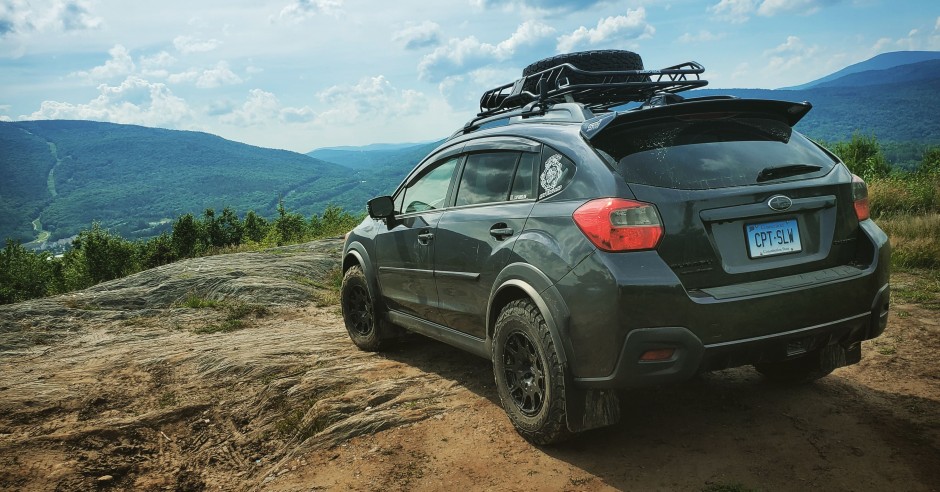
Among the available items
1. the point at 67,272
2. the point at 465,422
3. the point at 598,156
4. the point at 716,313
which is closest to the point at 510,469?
the point at 465,422

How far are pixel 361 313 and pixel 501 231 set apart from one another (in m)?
2.56

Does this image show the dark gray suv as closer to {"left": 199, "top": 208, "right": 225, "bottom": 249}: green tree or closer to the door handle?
the door handle

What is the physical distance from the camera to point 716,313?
2793 millimetres

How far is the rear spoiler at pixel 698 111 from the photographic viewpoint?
121 inches

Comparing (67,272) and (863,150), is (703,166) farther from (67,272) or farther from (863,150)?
(863,150)

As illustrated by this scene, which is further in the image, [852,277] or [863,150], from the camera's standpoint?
[863,150]

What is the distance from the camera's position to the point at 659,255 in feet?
9.27

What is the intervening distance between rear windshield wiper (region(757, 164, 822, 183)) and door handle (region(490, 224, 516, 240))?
4.19 feet

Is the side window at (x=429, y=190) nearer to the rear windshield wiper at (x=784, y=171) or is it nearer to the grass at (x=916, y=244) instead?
the rear windshield wiper at (x=784, y=171)

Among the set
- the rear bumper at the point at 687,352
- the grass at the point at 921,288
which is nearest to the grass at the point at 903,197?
the grass at the point at 921,288

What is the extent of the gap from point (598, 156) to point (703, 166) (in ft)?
1.62

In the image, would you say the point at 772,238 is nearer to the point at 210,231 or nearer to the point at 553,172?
the point at 553,172

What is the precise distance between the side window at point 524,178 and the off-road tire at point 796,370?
187 centimetres

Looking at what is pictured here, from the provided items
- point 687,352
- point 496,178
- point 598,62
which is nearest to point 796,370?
point 687,352
